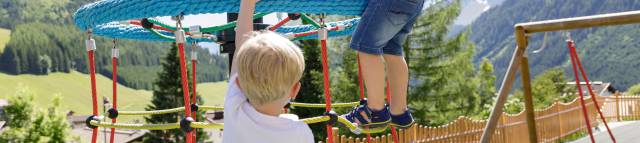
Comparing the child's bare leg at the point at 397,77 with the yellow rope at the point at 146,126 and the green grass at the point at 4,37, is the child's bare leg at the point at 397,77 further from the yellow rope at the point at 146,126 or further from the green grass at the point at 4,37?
the green grass at the point at 4,37

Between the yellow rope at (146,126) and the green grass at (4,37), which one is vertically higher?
the green grass at (4,37)

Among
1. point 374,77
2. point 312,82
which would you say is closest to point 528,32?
point 374,77

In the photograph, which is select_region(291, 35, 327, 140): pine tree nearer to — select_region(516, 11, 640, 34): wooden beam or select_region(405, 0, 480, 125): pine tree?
select_region(405, 0, 480, 125): pine tree

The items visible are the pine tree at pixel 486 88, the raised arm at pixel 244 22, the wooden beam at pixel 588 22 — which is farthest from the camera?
the pine tree at pixel 486 88

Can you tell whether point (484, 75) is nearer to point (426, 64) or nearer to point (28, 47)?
point (426, 64)

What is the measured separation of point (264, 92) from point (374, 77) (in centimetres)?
104

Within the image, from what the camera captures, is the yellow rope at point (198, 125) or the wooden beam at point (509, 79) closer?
the yellow rope at point (198, 125)

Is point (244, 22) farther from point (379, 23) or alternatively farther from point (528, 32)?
point (528, 32)

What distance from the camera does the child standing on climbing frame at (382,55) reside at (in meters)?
2.23

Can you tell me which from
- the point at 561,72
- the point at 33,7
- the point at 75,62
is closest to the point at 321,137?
the point at 561,72

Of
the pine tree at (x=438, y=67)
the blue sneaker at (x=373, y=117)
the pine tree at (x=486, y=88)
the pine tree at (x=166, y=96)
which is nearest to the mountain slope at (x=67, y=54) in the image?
the pine tree at (x=166, y=96)

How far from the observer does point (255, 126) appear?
1453 mm

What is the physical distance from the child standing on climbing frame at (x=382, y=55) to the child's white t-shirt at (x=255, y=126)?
2.65 feet

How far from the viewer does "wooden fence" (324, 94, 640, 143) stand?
30.1ft
